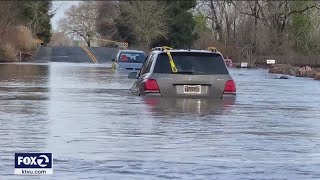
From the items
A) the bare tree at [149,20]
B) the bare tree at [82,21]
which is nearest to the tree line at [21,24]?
the bare tree at [149,20]

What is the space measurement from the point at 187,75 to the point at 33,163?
9997 mm

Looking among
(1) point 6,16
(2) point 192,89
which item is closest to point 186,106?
(2) point 192,89

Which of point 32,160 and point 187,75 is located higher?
point 187,75

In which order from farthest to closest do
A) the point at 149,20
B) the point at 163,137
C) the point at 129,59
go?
the point at 149,20, the point at 129,59, the point at 163,137

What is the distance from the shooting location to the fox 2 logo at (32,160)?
7.57 meters

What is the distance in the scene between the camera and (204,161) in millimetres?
9516

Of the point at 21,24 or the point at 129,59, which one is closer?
the point at 129,59

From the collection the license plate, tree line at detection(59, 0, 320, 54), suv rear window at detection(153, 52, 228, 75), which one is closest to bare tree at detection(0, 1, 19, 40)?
tree line at detection(59, 0, 320, 54)

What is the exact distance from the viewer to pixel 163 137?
11.6 m

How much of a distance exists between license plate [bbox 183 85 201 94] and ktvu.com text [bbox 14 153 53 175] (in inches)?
390

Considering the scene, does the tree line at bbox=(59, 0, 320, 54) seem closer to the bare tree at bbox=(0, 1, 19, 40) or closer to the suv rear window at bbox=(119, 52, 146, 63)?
the bare tree at bbox=(0, 1, 19, 40)

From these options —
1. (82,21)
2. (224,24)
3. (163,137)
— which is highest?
(82,21)

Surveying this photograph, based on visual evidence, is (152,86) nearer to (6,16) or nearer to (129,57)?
(129,57)

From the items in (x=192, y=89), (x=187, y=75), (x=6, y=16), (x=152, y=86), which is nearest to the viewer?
(x=187, y=75)
